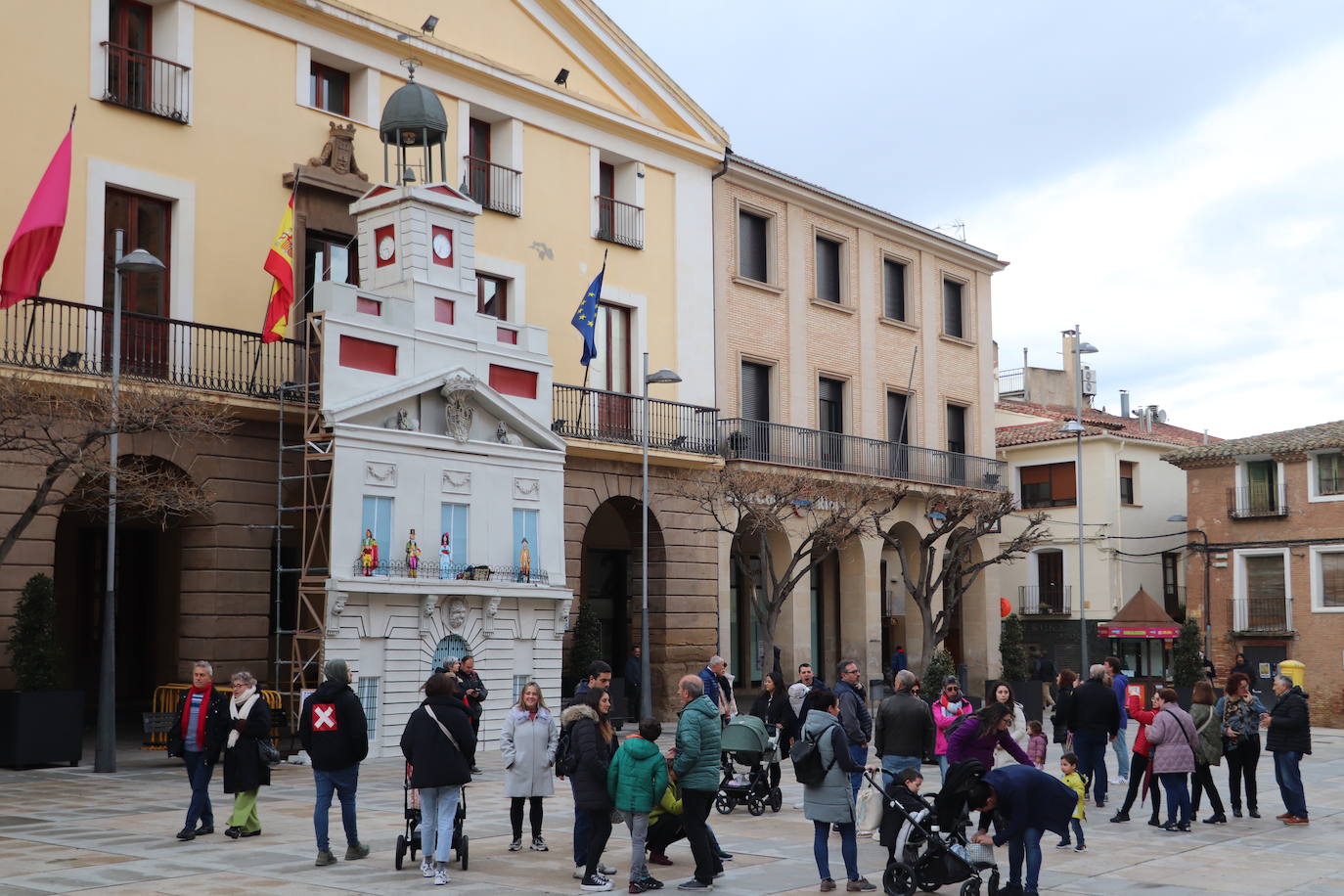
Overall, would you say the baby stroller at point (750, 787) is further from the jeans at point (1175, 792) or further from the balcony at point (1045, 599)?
the balcony at point (1045, 599)

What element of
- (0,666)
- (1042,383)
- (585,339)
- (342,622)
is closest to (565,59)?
(585,339)

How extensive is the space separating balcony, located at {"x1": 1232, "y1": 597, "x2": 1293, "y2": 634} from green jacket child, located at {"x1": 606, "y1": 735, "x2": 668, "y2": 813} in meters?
35.7

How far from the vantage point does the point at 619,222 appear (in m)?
32.6

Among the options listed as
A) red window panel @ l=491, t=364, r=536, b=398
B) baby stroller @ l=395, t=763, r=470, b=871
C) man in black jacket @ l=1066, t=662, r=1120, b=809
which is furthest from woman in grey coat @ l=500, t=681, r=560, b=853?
red window panel @ l=491, t=364, r=536, b=398

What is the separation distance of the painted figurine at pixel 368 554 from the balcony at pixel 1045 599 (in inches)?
1238

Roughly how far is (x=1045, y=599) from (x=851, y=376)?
1585cm

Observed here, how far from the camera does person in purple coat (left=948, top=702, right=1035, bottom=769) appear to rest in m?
12.9

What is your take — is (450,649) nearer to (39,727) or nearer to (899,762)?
(39,727)

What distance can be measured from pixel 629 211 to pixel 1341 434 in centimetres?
2269

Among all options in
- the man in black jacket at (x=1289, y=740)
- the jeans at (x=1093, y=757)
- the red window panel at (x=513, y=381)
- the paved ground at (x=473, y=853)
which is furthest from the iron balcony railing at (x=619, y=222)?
the man in black jacket at (x=1289, y=740)

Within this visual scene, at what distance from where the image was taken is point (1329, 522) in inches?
1673

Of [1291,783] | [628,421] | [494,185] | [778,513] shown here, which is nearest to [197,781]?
[1291,783]

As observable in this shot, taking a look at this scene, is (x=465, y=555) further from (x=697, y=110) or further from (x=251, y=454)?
(x=697, y=110)

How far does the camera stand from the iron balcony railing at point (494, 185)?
2916 cm
